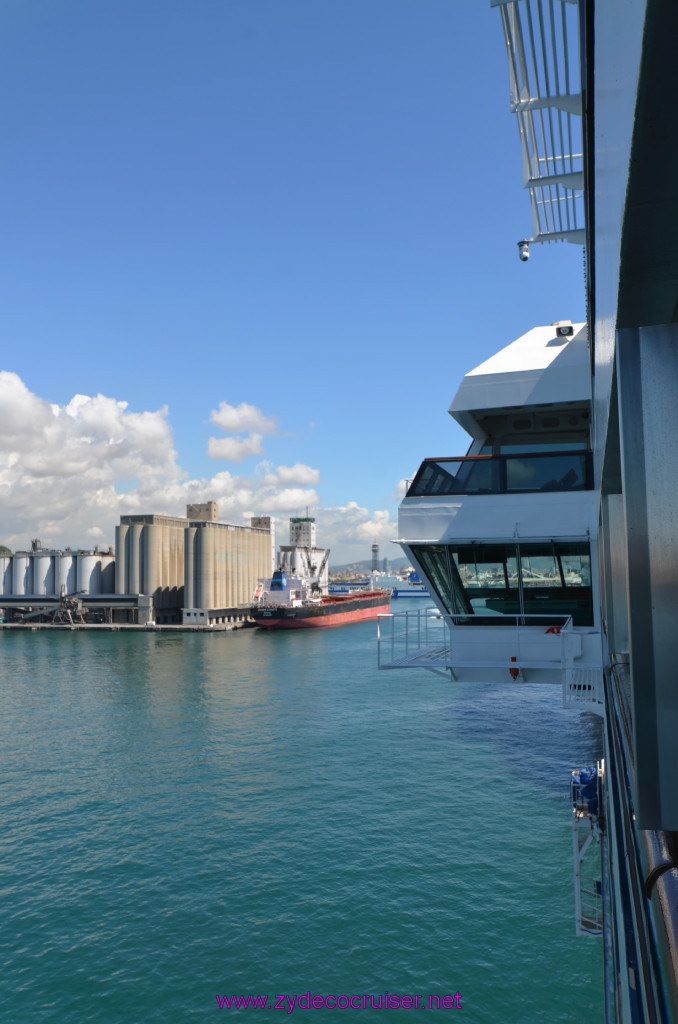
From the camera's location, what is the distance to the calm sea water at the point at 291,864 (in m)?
15.1

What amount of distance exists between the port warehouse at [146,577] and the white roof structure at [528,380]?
84.8 metres

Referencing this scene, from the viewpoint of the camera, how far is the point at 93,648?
78.2 m

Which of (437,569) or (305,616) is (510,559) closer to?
(437,569)

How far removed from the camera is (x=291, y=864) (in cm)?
2038

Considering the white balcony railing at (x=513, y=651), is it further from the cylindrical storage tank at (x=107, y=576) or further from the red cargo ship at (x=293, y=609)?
the cylindrical storage tank at (x=107, y=576)

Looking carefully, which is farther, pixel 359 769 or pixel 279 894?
pixel 359 769

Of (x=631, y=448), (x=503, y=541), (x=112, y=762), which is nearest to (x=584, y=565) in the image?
(x=503, y=541)

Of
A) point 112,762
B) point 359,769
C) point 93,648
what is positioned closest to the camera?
point 359,769

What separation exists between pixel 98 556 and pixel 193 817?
3601 inches

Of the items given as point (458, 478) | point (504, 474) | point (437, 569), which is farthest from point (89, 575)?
point (504, 474)

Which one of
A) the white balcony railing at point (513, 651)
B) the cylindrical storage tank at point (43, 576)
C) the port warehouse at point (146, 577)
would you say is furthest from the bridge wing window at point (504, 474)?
the cylindrical storage tank at point (43, 576)

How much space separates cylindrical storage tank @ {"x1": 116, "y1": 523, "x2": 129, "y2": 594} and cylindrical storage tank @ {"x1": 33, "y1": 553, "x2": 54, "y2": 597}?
504 inches

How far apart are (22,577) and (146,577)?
77.0 feet

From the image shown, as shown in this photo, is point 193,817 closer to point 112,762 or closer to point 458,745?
point 112,762
